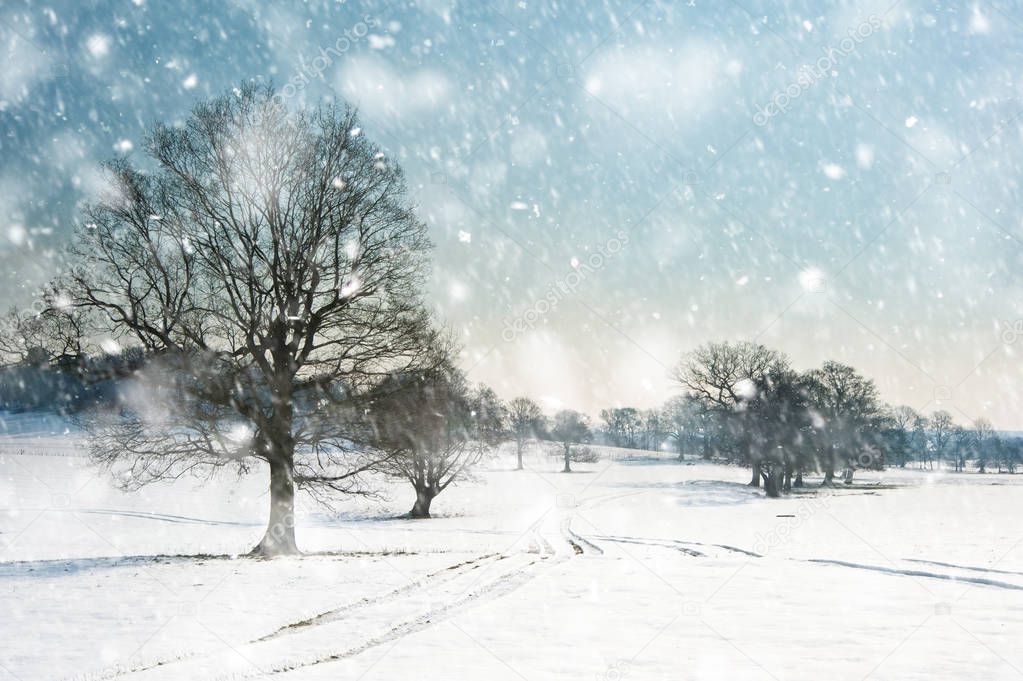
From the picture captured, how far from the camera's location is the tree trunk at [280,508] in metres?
15.5

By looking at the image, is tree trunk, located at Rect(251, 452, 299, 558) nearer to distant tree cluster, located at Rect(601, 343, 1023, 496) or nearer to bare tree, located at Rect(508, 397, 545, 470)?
distant tree cluster, located at Rect(601, 343, 1023, 496)

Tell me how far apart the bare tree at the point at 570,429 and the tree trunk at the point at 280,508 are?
76.6 metres

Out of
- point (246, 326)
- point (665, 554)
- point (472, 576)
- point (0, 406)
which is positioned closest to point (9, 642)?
point (472, 576)

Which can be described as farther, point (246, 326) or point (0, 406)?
point (0, 406)

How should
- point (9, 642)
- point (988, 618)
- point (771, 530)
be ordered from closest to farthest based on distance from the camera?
point (9, 642) < point (988, 618) < point (771, 530)

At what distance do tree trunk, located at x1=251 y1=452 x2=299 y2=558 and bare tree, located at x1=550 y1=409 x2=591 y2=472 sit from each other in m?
76.6

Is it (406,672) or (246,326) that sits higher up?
(246,326)

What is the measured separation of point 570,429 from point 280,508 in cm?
8893

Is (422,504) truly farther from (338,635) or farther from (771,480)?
(338,635)

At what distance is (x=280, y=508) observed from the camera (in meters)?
15.7

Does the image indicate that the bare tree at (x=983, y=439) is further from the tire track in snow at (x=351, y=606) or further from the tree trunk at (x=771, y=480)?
the tire track in snow at (x=351, y=606)

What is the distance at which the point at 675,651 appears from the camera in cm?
703

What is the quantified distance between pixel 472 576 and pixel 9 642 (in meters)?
7.20

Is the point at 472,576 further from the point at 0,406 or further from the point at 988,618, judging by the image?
the point at 0,406
